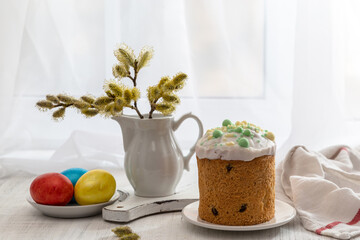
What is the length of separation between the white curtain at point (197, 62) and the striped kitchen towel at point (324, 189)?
0.35 m

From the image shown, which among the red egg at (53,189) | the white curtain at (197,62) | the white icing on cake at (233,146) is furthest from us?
the white curtain at (197,62)

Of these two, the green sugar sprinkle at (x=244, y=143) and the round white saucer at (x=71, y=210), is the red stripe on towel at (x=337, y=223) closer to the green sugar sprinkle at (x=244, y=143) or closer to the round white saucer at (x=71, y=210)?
the green sugar sprinkle at (x=244, y=143)

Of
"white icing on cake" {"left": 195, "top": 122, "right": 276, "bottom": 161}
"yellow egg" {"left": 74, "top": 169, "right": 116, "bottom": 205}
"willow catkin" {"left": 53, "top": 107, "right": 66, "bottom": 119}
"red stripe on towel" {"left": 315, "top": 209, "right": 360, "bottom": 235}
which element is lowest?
"red stripe on towel" {"left": 315, "top": 209, "right": 360, "bottom": 235}

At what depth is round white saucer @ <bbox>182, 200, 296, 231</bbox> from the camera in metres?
1.07

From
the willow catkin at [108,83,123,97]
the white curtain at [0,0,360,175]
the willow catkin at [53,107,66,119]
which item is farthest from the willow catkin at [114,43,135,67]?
the white curtain at [0,0,360,175]

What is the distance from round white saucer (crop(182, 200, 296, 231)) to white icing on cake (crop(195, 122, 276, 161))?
0.12 metres

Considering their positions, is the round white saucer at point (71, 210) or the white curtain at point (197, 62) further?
the white curtain at point (197, 62)

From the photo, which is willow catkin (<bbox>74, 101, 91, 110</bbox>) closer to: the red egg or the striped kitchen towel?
the red egg

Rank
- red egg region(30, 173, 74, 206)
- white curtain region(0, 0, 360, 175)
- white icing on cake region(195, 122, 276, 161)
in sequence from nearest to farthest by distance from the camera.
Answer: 1. white icing on cake region(195, 122, 276, 161)
2. red egg region(30, 173, 74, 206)
3. white curtain region(0, 0, 360, 175)

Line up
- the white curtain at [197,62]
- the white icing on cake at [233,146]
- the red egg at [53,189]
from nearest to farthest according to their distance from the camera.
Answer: the white icing on cake at [233,146] < the red egg at [53,189] < the white curtain at [197,62]

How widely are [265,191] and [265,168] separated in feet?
0.14

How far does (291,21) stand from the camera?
1873mm

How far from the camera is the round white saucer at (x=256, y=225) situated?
107 centimetres

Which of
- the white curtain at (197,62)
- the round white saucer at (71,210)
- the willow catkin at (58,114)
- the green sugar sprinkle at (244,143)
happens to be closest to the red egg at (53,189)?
the round white saucer at (71,210)
